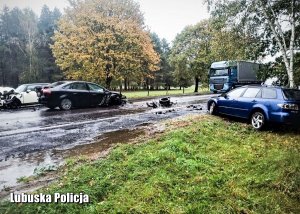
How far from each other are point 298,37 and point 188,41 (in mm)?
26936

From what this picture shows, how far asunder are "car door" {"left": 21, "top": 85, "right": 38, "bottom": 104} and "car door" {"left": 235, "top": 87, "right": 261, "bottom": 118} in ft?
42.8

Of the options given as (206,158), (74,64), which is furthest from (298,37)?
(74,64)

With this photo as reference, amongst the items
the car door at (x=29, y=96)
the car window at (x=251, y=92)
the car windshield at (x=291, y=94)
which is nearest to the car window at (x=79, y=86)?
the car door at (x=29, y=96)

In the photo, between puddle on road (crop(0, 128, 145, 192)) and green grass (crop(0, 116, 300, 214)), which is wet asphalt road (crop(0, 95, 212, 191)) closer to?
puddle on road (crop(0, 128, 145, 192))

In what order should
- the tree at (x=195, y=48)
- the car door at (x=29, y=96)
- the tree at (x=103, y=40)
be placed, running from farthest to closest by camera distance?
the tree at (x=195, y=48), the tree at (x=103, y=40), the car door at (x=29, y=96)

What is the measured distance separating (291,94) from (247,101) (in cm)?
160

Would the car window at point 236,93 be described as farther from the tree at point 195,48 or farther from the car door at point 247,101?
the tree at point 195,48

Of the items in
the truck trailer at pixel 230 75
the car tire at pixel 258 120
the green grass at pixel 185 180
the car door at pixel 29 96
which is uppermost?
the truck trailer at pixel 230 75

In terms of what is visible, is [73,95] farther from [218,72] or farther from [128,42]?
[218,72]

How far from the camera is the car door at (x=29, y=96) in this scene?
1803cm

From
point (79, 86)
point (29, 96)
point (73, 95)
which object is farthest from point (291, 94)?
point (29, 96)

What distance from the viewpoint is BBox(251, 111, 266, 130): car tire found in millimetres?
10016

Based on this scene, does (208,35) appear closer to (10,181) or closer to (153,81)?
(153,81)

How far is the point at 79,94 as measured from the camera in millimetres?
16391
